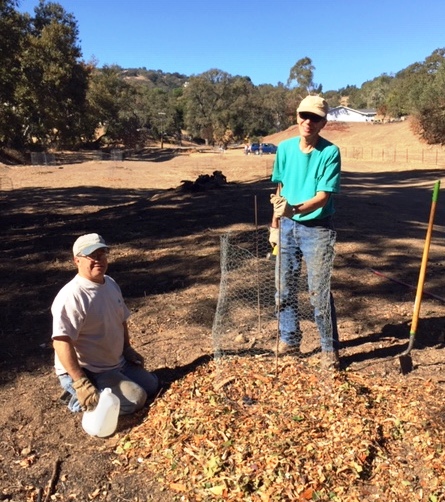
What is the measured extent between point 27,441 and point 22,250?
540 centimetres

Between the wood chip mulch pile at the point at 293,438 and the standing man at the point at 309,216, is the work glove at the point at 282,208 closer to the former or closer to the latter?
the standing man at the point at 309,216

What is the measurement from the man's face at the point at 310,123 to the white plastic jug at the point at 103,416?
1986mm

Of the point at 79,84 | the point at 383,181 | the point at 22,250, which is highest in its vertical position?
the point at 79,84

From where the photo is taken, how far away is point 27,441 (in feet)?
10.0

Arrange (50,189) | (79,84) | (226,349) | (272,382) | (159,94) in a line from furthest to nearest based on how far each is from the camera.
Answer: (159,94)
(79,84)
(50,189)
(226,349)
(272,382)

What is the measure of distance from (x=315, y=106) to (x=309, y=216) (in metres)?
0.70

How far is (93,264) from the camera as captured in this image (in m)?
3.12

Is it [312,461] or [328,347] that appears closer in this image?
[312,461]

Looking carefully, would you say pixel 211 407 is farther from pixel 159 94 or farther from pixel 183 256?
pixel 159 94

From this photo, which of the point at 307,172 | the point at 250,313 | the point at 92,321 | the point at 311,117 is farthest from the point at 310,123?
the point at 250,313

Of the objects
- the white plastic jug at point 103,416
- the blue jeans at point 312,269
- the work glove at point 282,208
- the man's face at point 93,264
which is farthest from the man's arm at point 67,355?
the work glove at point 282,208

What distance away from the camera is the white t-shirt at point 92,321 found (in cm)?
303

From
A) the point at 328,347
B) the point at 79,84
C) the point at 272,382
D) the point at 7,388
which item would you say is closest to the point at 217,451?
the point at 272,382

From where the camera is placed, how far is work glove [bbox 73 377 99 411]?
9.84 ft
